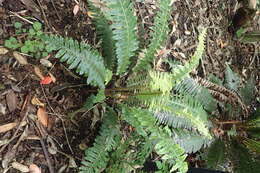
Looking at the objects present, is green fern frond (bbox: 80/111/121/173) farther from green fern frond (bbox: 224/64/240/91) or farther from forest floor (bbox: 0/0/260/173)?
green fern frond (bbox: 224/64/240/91)

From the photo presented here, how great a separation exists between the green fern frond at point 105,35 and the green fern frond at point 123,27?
0.07m

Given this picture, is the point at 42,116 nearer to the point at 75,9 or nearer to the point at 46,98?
the point at 46,98

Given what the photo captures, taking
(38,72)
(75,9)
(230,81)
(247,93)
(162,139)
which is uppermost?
(75,9)

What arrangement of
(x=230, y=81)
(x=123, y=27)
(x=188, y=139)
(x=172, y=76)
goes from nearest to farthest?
1. (x=172, y=76)
2. (x=123, y=27)
3. (x=188, y=139)
4. (x=230, y=81)

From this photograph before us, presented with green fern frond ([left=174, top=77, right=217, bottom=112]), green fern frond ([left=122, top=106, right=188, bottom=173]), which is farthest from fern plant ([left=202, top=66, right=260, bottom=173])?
green fern frond ([left=122, top=106, right=188, bottom=173])

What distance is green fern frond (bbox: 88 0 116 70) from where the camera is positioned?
7.64 ft

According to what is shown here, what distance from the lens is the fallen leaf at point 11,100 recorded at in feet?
7.35

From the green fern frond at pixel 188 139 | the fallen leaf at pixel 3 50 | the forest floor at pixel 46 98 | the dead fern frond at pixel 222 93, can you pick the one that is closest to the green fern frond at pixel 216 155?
the green fern frond at pixel 188 139

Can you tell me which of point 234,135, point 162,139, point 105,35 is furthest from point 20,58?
point 234,135

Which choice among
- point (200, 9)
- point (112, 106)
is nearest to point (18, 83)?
point (112, 106)

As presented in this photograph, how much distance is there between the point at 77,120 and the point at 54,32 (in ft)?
2.11

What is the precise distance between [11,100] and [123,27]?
86cm

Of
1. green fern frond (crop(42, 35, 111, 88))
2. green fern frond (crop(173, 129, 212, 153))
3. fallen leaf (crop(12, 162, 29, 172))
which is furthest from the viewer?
green fern frond (crop(173, 129, 212, 153))

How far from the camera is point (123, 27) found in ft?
7.23
